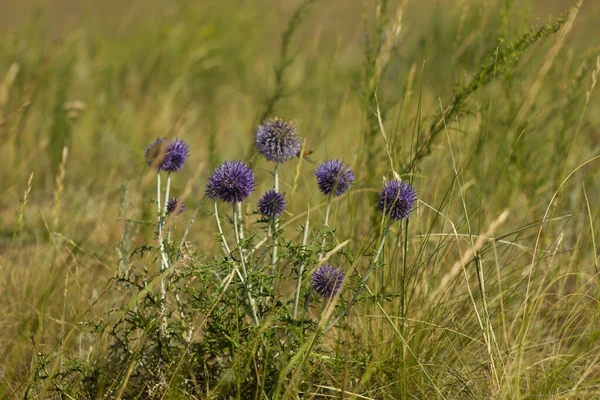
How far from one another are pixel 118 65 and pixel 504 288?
14.1 feet

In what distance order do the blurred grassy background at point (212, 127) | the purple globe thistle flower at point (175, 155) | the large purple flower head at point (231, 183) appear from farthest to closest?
the blurred grassy background at point (212, 127)
the purple globe thistle flower at point (175, 155)
the large purple flower head at point (231, 183)

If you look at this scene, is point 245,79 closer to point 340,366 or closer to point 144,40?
point 144,40

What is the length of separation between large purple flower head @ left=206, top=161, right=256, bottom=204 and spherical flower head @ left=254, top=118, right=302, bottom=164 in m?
0.20

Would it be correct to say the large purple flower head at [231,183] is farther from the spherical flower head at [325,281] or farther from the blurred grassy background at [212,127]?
the spherical flower head at [325,281]

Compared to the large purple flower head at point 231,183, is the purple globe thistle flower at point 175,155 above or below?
above

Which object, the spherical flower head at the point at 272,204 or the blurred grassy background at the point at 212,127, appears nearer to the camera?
the spherical flower head at the point at 272,204

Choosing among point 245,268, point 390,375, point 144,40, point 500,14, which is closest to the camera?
point 245,268

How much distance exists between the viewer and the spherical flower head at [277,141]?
1.96 metres

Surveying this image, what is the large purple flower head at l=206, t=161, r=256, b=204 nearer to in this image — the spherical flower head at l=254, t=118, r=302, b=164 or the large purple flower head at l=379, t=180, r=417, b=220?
the spherical flower head at l=254, t=118, r=302, b=164

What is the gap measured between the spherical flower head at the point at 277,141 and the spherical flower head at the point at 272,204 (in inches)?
8.5

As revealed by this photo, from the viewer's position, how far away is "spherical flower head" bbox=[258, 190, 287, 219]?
176cm

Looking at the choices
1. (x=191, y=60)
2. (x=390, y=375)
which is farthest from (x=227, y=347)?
(x=191, y=60)

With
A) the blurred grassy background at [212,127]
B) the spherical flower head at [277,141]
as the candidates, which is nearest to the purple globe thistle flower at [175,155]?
the blurred grassy background at [212,127]

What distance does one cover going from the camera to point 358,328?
2.16m
